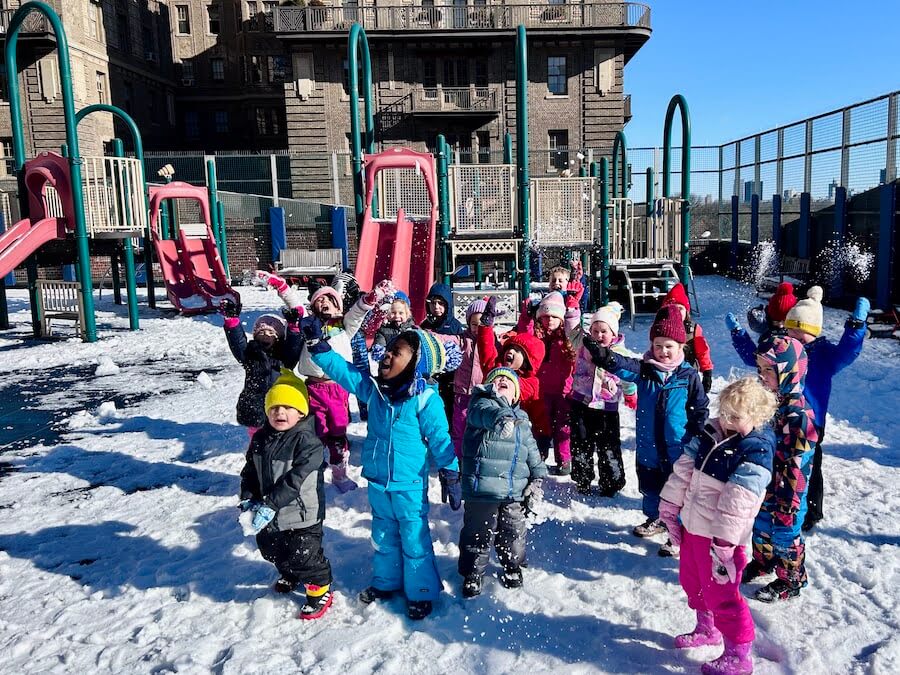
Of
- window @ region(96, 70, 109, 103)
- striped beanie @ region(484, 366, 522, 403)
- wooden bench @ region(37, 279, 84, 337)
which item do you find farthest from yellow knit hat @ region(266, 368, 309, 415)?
window @ region(96, 70, 109, 103)

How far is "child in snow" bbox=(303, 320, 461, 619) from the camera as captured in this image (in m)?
3.53

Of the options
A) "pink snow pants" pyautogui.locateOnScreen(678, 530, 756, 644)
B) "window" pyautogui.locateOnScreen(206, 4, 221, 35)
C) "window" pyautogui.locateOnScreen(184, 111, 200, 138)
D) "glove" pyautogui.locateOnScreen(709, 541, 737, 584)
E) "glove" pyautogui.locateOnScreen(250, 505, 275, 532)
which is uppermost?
"window" pyautogui.locateOnScreen(206, 4, 221, 35)

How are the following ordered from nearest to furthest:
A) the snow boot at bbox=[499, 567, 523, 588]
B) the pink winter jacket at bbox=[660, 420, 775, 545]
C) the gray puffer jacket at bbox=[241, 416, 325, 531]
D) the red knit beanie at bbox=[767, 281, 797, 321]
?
the pink winter jacket at bbox=[660, 420, 775, 545] < the gray puffer jacket at bbox=[241, 416, 325, 531] < the snow boot at bbox=[499, 567, 523, 588] < the red knit beanie at bbox=[767, 281, 797, 321]

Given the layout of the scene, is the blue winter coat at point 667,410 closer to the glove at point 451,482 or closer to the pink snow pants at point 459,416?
the glove at point 451,482

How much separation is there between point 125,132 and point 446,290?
33735mm

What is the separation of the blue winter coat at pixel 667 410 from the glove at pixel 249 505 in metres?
2.21

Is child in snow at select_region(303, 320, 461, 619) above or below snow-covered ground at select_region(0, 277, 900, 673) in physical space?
above

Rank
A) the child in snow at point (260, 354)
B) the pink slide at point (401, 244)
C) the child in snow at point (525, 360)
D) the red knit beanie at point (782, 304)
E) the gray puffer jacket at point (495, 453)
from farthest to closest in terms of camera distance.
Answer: the pink slide at point (401, 244)
the child in snow at point (260, 354)
the child in snow at point (525, 360)
the red knit beanie at point (782, 304)
the gray puffer jacket at point (495, 453)


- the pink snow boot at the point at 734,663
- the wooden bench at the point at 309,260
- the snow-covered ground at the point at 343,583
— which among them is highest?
the wooden bench at the point at 309,260

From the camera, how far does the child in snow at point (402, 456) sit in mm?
3527

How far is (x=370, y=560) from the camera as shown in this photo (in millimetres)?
4121

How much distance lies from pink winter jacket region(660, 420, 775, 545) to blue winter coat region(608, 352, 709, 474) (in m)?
0.74

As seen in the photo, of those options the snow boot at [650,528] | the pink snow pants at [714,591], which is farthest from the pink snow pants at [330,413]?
the pink snow pants at [714,591]

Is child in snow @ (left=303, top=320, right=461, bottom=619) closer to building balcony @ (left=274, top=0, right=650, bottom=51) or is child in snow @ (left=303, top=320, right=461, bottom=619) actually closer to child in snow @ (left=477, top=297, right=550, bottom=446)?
child in snow @ (left=477, top=297, right=550, bottom=446)
